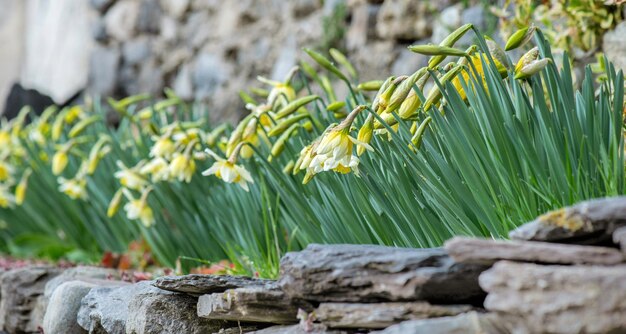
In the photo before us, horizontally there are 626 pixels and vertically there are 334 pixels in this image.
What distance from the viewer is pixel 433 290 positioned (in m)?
1.25

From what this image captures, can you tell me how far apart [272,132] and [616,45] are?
1047mm

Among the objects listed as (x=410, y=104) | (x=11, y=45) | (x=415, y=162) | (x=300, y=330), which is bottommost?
(x=300, y=330)

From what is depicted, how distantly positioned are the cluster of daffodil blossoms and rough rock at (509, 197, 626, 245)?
412mm

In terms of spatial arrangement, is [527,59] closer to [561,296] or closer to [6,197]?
[561,296]

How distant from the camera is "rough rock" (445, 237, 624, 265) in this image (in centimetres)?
110

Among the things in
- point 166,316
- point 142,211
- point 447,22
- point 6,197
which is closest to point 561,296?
point 166,316

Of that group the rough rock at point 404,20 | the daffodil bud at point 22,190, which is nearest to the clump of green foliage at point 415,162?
the rough rock at point 404,20

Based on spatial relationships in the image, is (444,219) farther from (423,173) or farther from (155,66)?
(155,66)

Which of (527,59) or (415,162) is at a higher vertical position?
(527,59)

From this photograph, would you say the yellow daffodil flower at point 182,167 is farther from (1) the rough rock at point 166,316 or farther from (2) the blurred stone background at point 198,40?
(2) the blurred stone background at point 198,40

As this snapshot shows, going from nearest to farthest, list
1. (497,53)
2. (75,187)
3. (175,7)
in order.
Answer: (497,53), (75,187), (175,7)

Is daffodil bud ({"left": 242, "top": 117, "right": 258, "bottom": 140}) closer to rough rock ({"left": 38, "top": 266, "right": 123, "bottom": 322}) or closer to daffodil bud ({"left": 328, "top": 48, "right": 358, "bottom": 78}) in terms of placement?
daffodil bud ({"left": 328, "top": 48, "right": 358, "bottom": 78})

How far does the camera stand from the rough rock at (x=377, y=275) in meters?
1.24

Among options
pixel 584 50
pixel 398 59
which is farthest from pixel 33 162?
pixel 584 50
